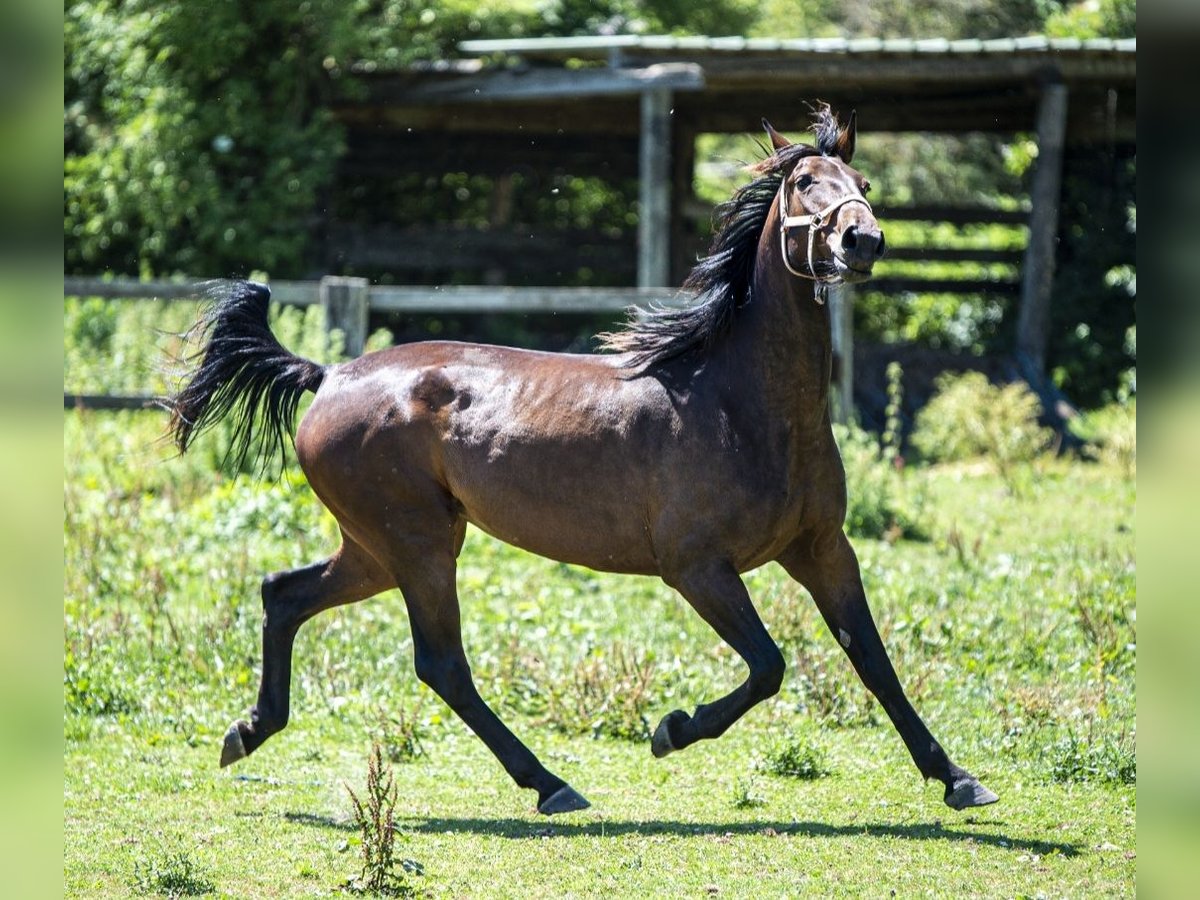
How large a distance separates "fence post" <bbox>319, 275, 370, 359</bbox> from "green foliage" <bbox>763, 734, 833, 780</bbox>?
19.9ft

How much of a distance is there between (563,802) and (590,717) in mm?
1416

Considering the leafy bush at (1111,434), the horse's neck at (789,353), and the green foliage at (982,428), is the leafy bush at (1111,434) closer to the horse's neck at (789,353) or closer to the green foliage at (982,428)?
the green foliage at (982,428)

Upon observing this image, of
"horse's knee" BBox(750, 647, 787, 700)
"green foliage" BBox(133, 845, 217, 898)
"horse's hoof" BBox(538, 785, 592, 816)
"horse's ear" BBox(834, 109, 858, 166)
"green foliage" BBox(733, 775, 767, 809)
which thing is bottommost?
"green foliage" BBox(733, 775, 767, 809)

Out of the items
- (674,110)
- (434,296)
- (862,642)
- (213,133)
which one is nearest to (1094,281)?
(674,110)

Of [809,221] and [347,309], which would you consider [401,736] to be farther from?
[347,309]

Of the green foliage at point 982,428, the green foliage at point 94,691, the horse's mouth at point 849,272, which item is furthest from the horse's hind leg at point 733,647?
the green foliage at point 982,428

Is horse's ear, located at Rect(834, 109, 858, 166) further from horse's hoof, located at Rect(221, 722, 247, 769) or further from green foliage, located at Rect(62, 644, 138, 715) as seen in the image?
green foliage, located at Rect(62, 644, 138, 715)

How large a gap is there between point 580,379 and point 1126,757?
9.35ft

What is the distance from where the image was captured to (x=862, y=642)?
577 centimetres

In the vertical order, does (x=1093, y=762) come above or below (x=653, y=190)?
below

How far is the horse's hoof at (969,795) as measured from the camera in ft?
18.4

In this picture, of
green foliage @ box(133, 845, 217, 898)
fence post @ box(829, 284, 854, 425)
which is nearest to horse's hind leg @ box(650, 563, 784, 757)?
green foliage @ box(133, 845, 217, 898)

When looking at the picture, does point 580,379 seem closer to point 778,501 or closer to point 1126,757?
point 778,501

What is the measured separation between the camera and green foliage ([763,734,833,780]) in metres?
Answer: 6.41
